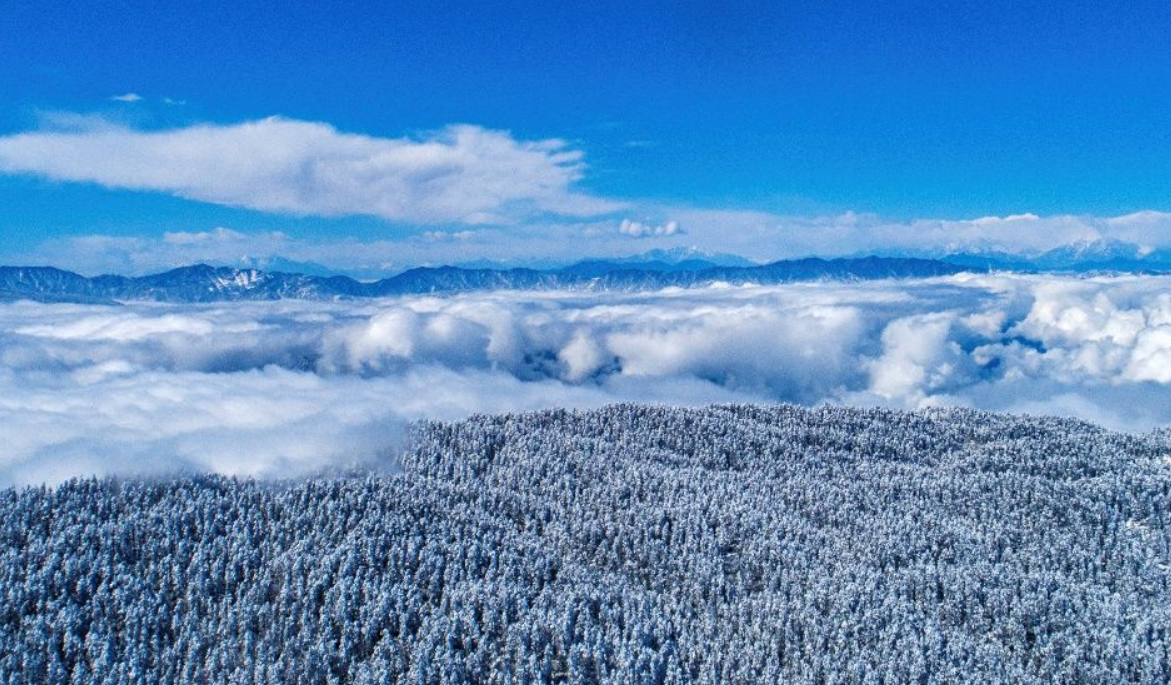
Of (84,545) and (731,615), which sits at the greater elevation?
(84,545)

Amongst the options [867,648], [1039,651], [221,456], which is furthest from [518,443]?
[1039,651]

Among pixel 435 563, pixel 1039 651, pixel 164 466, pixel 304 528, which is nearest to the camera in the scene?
pixel 1039 651

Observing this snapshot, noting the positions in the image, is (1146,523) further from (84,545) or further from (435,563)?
(84,545)

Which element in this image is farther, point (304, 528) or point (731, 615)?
point (304, 528)

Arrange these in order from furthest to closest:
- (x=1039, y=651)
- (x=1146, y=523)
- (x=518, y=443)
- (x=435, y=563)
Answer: (x=518, y=443) < (x=1146, y=523) < (x=435, y=563) < (x=1039, y=651)

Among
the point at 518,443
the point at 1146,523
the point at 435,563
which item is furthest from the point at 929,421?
the point at 435,563

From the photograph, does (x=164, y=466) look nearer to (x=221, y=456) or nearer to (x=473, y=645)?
(x=221, y=456)
